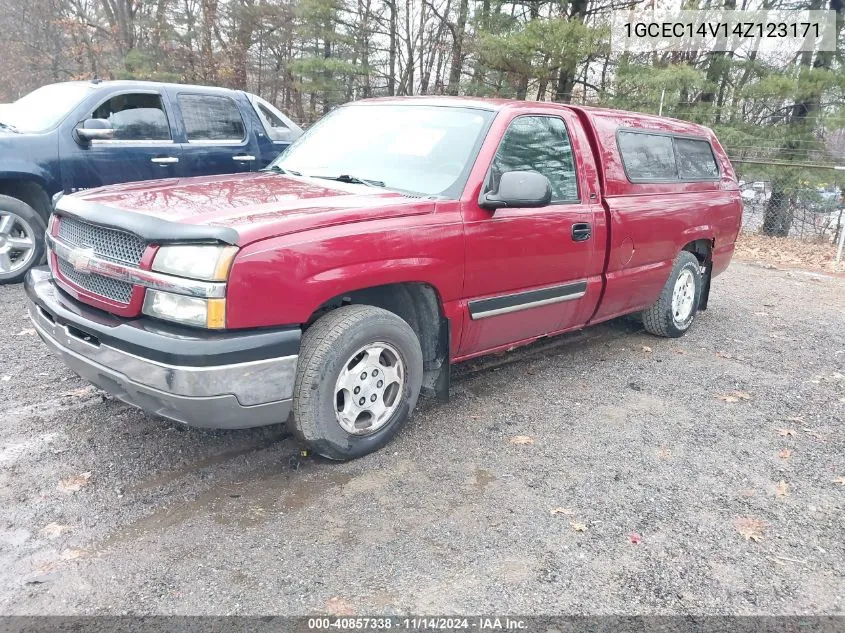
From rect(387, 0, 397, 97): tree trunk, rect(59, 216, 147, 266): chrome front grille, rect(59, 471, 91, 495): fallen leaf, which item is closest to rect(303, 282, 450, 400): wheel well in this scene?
rect(59, 216, 147, 266): chrome front grille

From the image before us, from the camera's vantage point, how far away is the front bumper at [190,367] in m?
2.75

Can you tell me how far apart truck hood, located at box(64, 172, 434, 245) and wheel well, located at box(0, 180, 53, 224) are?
329 cm

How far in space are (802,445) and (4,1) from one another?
31.8 meters

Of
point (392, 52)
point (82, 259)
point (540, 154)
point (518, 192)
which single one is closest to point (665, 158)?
point (540, 154)

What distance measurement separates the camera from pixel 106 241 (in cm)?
311

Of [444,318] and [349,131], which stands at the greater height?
[349,131]

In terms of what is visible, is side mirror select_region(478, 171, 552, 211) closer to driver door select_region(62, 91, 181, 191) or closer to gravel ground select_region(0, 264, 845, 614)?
gravel ground select_region(0, 264, 845, 614)

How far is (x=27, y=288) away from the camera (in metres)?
3.61

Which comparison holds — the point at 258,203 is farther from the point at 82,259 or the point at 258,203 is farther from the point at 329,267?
the point at 82,259

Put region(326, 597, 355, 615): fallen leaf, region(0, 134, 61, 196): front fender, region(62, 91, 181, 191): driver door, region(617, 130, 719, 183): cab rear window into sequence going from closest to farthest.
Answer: region(326, 597, 355, 615): fallen leaf → region(617, 130, 719, 183): cab rear window → region(0, 134, 61, 196): front fender → region(62, 91, 181, 191): driver door

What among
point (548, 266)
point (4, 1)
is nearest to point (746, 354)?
point (548, 266)

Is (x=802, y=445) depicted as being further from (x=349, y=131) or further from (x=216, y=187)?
(x=216, y=187)

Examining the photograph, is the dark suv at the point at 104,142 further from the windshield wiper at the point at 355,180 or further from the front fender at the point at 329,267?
the front fender at the point at 329,267

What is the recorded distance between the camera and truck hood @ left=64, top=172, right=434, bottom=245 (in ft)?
9.64
